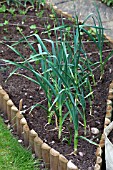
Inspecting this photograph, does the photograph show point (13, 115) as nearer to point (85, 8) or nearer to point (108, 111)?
point (108, 111)

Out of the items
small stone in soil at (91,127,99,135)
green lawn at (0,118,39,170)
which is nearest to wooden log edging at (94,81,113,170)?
small stone in soil at (91,127,99,135)

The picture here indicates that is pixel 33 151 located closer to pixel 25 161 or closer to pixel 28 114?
pixel 25 161

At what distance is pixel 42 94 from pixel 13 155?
2.36 feet

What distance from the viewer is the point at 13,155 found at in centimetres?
371

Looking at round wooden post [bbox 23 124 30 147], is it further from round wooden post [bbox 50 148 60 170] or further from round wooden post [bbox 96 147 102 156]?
round wooden post [bbox 96 147 102 156]

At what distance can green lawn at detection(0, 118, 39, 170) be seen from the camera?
361 cm

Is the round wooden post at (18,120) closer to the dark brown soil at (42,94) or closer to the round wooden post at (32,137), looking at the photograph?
the dark brown soil at (42,94)

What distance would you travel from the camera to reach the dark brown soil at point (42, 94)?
3.60 m

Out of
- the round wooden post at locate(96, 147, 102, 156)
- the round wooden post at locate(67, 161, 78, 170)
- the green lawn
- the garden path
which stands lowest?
the green lawn

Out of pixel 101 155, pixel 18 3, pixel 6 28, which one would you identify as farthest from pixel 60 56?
pixel 18 3

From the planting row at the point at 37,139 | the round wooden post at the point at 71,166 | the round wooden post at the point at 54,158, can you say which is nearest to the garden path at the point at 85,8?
the planting row at the point at 37,139

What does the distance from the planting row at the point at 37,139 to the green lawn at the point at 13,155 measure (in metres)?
0.07

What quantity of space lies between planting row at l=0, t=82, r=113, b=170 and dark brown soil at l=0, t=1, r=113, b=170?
90 mm

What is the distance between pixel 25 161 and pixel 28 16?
7.73 ft
